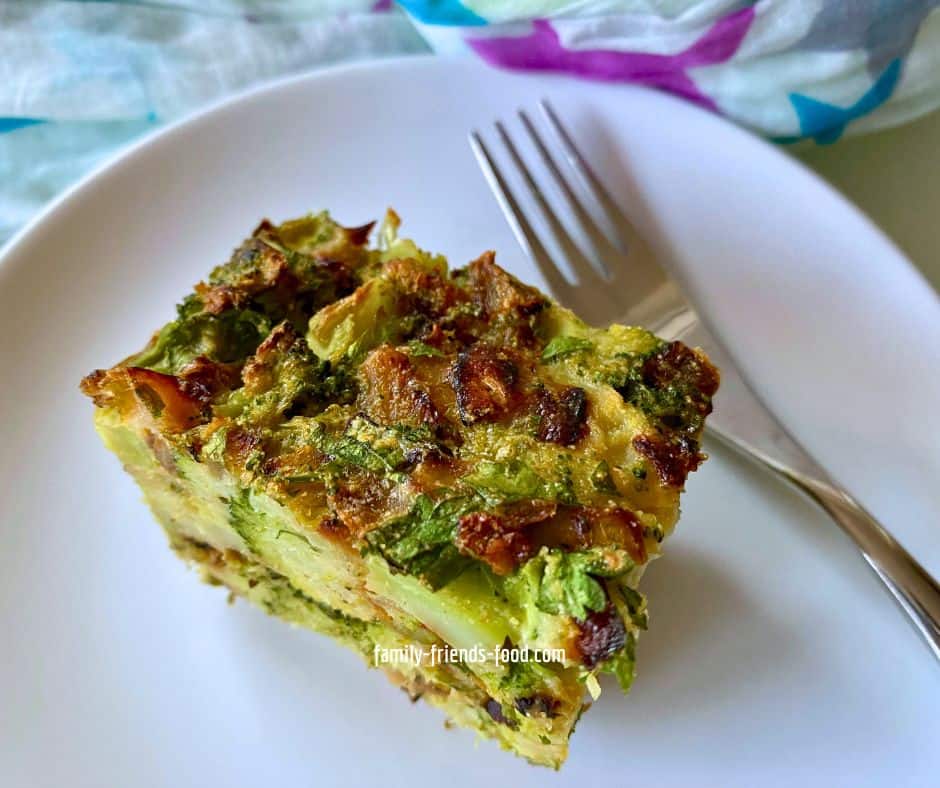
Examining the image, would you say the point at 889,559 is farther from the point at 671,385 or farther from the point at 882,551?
the point at 671,385

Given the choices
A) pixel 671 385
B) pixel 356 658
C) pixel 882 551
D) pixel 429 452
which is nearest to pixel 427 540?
pixel 429 452

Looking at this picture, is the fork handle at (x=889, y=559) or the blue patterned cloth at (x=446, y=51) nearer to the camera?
the fork handle at (x=889, y=559)

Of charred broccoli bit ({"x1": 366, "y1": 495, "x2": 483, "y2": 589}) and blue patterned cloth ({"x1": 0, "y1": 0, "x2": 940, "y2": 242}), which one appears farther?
blue patterned cloth ({"x1": 0, "y1": 0, "x2": 940, "y2": 242})

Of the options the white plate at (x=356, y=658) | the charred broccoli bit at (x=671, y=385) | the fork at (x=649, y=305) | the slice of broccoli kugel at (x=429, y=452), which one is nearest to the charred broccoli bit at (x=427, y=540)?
the slice of broccoli kugel at (x=429, y=452)

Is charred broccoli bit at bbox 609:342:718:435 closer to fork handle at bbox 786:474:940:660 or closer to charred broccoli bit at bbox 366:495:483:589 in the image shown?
charred broccoli bit at bbox 366:495:483:589

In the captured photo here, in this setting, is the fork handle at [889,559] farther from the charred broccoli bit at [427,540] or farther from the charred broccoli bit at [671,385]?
the charred broccoli bit at [427,540]

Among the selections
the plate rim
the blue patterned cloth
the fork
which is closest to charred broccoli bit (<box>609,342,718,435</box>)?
the fork

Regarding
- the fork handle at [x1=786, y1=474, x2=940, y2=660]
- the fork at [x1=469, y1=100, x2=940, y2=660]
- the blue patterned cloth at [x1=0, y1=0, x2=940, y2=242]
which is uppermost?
the blue patterned cloth at [x1=0, y1=0, x2=940, y2=242]
